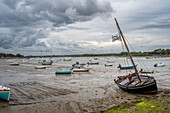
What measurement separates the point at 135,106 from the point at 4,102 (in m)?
14.6

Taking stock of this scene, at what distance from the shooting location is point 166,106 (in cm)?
1298

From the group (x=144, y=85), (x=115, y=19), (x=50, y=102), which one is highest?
(x=115, y=19)

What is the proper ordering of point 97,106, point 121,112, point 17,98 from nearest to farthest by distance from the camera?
point 121,112 → point 97,106 → point 17,98

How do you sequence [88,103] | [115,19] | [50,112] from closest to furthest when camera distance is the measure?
1. [50,112]
2. [88,103]
3. [115,19]

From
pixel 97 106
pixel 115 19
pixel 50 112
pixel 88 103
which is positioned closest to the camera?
pixel 50 112

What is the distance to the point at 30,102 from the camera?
16203 millimetres

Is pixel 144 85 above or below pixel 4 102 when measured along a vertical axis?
above

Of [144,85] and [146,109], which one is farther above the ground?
[144,85]

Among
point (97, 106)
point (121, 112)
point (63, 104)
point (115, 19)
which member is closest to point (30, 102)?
point (63, 104)

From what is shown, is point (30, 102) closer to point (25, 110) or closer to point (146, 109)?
point (25, 110)

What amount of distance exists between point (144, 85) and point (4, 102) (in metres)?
17.3

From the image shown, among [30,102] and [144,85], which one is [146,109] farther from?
[30,102]

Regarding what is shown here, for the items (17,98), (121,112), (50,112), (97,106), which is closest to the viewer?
(121,112)

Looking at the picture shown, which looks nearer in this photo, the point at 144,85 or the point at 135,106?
the point at 135,106
